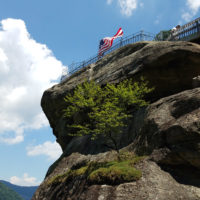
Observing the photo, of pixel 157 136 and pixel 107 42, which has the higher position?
pixel 107 42

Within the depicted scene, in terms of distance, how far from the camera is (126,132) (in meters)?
18.5

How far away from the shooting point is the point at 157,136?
1316 cm

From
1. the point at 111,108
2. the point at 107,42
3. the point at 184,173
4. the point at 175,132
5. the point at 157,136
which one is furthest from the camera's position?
the point at 107,42

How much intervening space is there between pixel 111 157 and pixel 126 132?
9.03ft

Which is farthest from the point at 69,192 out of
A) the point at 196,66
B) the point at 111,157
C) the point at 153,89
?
the point at 196,66

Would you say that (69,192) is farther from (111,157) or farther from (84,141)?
(84,141)

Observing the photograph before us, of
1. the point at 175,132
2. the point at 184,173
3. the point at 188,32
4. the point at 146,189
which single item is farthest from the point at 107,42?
the point at 146,189

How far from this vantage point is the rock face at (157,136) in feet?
35.8

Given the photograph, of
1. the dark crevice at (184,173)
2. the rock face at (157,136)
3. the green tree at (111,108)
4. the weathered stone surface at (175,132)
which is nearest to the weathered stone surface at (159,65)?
the rock face at (157,136)

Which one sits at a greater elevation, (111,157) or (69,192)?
(111,157)

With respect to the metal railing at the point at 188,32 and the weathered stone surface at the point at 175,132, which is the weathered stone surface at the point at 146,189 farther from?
the metal railing at the point at 188,32

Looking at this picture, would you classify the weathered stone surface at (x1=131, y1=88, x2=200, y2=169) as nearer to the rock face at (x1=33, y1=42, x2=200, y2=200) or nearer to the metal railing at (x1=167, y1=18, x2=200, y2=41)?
the rock face at (x1=33, y1=42, x2=200, y2=200)

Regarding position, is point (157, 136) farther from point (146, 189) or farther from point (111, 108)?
point (111, 108)

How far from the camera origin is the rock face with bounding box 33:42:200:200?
10.9 metres
